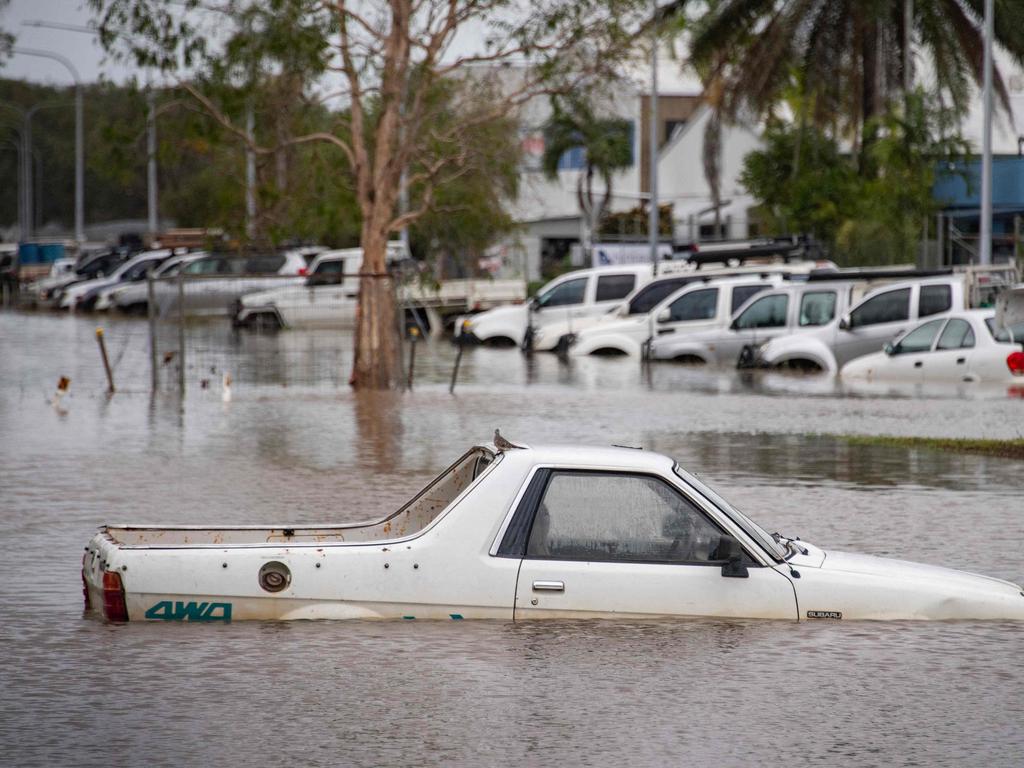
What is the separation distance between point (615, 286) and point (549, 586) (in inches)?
1139

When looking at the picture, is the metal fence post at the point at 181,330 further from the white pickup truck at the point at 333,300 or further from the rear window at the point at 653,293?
the rear window at the point at 653,293

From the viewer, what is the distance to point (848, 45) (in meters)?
43.4

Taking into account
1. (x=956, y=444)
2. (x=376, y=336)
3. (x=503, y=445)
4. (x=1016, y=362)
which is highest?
(x=376, y=336)

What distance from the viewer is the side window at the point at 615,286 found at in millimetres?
37188

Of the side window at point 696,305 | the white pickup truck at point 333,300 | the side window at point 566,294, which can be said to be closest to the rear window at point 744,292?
the side window at point 696,305

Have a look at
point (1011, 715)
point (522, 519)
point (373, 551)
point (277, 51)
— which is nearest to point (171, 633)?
point (373, 551)

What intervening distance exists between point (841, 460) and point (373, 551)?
33.2 ft

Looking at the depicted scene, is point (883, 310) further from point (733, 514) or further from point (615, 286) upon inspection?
point (733, 514)

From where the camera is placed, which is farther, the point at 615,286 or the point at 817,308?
the point at 615,286

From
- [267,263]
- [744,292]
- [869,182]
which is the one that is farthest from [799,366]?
[267,263]

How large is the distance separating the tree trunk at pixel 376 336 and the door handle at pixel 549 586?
18.1m

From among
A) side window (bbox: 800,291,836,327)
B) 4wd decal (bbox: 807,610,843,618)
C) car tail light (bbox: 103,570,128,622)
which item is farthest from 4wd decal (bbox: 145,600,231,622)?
side window (bbox: 800,291,836,327)

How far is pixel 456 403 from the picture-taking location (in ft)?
80.5

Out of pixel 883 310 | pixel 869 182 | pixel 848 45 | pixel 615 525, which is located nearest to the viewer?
pixel 615 525
